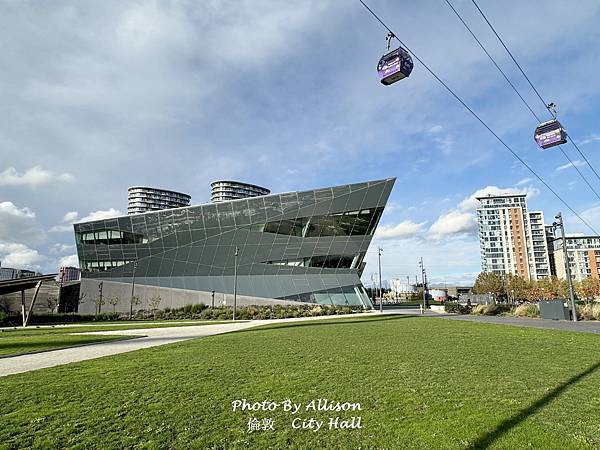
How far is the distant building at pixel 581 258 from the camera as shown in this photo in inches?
6024

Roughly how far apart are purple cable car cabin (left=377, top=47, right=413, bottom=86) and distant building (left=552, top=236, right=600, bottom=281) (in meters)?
164

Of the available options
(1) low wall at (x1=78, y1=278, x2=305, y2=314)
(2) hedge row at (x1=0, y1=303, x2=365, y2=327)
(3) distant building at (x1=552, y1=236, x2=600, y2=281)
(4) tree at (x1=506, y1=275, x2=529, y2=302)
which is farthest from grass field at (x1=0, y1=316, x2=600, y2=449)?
(3) distant building at (x1=552, y1=236, x2=600, y2=281)

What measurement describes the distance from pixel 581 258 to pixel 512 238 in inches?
1025

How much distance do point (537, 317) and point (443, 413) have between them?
30.1 m

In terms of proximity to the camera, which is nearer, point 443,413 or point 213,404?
point 443,413

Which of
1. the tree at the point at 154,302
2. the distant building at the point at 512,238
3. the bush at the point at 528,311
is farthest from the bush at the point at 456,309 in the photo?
the distant building at the point at 512,238

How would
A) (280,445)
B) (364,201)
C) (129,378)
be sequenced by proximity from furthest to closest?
(364,201) → (129,378) → (280,445)

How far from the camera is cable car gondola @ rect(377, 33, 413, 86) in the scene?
32.9 ft

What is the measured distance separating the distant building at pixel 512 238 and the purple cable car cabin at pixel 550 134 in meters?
168

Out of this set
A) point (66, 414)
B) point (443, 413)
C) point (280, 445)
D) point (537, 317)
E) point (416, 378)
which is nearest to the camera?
point (280, 445)

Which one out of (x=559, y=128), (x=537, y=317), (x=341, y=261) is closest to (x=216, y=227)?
(x=341, y=261)

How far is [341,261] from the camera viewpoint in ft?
164

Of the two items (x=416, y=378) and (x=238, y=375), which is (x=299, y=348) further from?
(x=416, y=378)

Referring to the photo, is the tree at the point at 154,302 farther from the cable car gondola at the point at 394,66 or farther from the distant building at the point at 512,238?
the distant building at the point at 512,238
